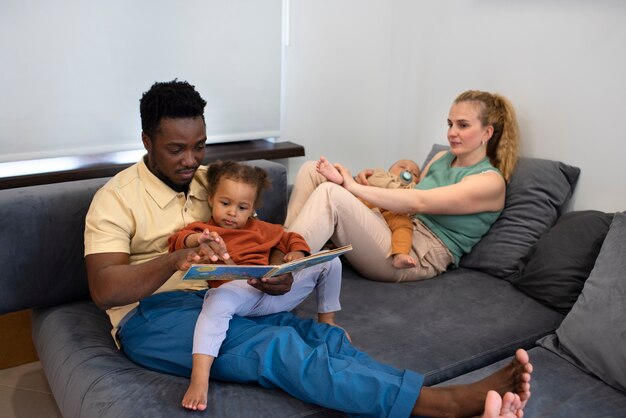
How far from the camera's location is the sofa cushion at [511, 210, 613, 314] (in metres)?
2.20

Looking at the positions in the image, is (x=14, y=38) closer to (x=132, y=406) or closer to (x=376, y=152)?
(x=132, y=406)

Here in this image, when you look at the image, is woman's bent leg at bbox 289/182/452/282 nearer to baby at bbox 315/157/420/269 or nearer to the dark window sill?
baby at bbox 315/157/420/269

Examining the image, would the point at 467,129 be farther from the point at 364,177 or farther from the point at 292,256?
the point at 292,256

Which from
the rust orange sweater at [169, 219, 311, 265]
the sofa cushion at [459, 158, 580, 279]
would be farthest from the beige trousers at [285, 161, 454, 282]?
the rust orange sweater at [169, 219, 311, 265]

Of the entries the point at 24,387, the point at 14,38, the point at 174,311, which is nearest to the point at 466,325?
the point at 174,311

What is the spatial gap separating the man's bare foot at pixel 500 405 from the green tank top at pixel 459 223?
109 centimetres

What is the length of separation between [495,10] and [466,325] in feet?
5.05

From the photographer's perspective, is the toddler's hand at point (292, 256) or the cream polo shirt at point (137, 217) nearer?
the cream polo shirt at point (137, 217)

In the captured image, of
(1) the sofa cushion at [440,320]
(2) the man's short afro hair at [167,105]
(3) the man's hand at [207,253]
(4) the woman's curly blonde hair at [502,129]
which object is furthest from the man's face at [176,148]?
(4) the woman's curly blonde hair at [502,129]

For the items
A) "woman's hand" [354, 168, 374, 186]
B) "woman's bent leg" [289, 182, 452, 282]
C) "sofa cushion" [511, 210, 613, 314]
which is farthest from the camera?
"woman's hand" [354, 168, 374, 186]

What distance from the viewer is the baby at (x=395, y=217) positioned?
93.8 inches

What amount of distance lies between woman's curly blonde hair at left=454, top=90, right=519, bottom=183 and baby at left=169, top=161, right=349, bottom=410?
3.30 ft

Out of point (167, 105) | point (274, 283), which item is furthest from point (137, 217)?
point (274, 283)

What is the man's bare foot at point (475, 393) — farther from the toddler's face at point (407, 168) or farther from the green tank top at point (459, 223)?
the toddler's face at point (407, 168)
